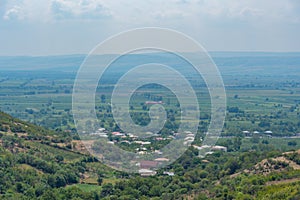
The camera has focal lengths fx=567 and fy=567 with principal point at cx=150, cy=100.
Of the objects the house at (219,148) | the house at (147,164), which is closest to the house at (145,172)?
the house at (147,164)

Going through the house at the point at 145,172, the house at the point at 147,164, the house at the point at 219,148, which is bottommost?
the house at the point at 219,148

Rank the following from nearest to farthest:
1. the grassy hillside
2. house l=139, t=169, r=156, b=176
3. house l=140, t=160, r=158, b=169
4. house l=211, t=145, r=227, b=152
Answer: the grassy hillside
house l=139, t=169, r=156, b=176
house l=140, t=160, r=158, b=169
house l=211, t=145, r=227, b=152

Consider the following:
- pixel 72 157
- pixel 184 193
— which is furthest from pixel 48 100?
pixel 184 193

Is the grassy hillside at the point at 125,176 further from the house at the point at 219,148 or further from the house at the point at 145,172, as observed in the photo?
the house at the point at 219,148

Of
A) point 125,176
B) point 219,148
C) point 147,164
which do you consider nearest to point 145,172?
point 147,164

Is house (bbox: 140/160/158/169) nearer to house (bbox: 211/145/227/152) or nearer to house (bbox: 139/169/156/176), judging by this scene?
house (bbox: 139/169/156/176)

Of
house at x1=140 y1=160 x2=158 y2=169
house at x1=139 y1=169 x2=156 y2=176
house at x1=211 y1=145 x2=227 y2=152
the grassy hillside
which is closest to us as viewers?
the grassy hillside

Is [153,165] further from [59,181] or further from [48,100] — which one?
[48,100]

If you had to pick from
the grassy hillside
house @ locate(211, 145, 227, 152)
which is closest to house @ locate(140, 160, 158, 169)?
the grassy hillside

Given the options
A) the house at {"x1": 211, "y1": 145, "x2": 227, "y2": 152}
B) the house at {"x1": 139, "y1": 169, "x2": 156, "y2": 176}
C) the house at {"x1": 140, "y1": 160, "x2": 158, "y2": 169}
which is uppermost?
the house at {"x1": 140, "y1": 160, "x2": 158, "y2": 169}

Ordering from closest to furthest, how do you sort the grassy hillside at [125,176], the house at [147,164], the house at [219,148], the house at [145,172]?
the grassy hillside at [125,176], the house at [145,172], the house at [147,164], the house at [219,148]

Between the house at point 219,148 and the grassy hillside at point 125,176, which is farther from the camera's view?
the house at point 219,148
